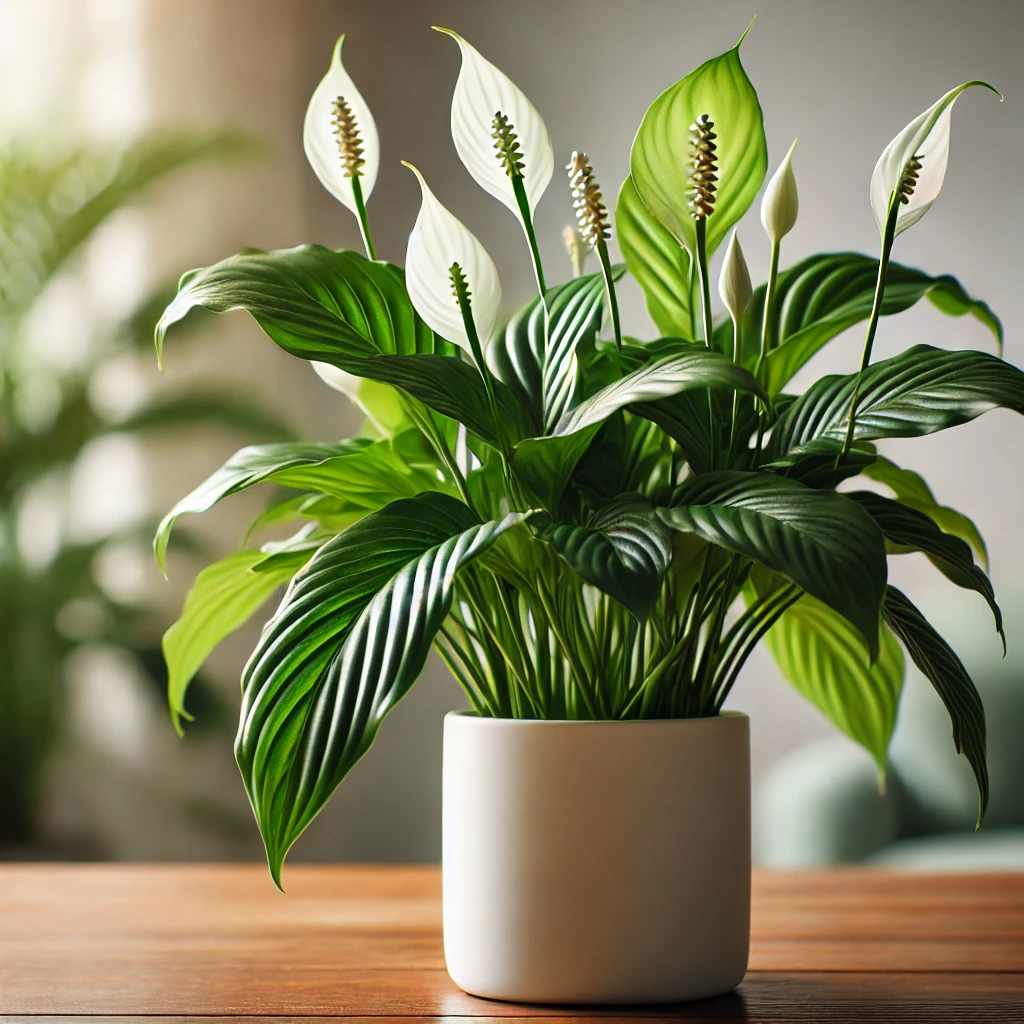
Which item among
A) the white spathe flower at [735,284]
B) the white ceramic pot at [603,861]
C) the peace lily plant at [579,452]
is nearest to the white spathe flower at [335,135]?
the peace lily plant at [579,452]

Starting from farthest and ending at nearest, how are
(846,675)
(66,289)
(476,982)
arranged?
(66,289)
(846,675)
(476,982)

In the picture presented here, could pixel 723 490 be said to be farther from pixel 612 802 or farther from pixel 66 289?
pixel 66 289

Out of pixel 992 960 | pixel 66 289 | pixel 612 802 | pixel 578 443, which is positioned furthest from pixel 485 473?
pixel 66 289

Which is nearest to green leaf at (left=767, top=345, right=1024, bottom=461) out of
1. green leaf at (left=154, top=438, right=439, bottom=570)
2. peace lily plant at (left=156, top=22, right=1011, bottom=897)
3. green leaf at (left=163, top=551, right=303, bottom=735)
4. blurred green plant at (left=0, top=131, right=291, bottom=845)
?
peace lily plant at (left=156, top=22, right=1011, bottom=897)

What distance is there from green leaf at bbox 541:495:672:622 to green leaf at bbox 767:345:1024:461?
105 millimetres

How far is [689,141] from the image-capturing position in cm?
57

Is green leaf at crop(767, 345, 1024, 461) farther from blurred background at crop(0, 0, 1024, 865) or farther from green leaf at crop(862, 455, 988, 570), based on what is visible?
blurred background at crop(0, 0, 1024, 865)

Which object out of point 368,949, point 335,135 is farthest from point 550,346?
point 368,949

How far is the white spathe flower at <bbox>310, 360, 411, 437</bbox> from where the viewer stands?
2.19 ft

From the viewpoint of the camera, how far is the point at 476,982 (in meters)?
0.57

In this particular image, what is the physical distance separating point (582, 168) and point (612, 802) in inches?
12.4

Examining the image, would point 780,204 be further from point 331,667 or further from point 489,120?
point 331,667

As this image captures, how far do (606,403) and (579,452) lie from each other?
0.05 m

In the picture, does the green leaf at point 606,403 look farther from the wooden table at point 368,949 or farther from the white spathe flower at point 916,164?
the wooden table at point 368,949
